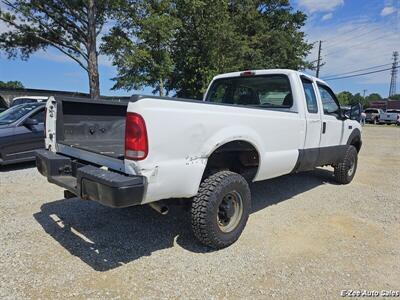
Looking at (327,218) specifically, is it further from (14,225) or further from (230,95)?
(14,225)

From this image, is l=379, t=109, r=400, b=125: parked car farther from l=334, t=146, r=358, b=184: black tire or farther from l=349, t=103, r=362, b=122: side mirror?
l=334, t=146, r=358, b=184: black tire

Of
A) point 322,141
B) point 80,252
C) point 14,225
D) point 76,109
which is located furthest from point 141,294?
point 322,141

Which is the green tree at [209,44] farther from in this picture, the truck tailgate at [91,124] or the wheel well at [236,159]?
the wheel well at [236,159]

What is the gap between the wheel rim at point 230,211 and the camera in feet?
11.7

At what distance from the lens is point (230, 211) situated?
3.61 m

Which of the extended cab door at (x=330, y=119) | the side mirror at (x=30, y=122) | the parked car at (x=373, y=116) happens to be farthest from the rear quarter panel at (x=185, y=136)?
the parked car at (x=373, y=116)

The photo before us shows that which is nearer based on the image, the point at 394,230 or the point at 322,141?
the point at 394,230

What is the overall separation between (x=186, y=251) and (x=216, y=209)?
590mm

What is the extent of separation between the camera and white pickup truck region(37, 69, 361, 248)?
272 cm

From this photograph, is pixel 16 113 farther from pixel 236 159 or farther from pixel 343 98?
pixel 343 98

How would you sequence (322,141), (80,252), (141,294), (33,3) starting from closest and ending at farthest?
(141,294), (80,252), (322,141), (33,3)

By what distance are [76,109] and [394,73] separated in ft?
325

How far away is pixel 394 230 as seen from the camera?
417 centimetres

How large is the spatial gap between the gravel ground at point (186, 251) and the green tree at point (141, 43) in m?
11.5
